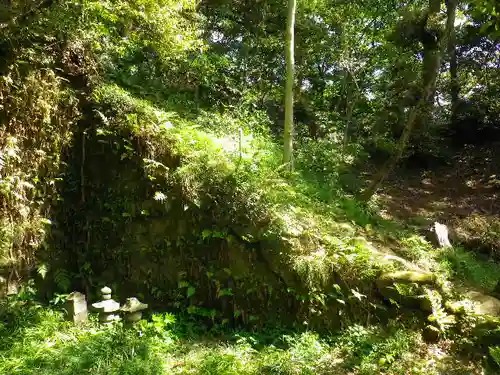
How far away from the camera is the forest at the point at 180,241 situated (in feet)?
16.0

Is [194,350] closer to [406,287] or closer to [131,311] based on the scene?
[131,311]

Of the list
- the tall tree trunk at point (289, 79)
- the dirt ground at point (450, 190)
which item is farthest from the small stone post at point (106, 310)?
the dirt ground at point (450, 190)

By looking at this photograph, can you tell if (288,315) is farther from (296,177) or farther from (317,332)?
(296,177)

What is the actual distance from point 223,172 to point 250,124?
14.1ft

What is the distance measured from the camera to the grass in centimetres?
429

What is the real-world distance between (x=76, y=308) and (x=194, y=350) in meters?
1.84

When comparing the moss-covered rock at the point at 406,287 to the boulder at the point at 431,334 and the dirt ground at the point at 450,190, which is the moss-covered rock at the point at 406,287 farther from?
the dirt ground at the point at 450,190

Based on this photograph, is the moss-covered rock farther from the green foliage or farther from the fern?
the fern

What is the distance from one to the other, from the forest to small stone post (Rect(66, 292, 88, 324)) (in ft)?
0.07

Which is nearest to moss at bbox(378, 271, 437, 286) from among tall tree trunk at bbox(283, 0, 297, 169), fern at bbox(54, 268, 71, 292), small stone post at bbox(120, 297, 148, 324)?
tall tree trunk at bbox(283, 0, 297, 169)

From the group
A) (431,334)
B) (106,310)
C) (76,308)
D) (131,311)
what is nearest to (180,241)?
(131,311)

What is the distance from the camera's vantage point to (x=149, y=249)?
678 centimetres

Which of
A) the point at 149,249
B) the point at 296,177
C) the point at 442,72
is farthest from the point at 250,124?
the point at 442,72

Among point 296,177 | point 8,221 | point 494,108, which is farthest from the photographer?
point 494,108
